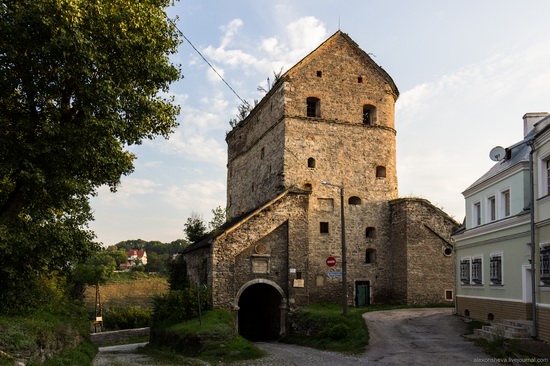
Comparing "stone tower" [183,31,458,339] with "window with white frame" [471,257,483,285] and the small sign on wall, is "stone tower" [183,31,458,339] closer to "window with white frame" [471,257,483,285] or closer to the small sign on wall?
the small sign on wall

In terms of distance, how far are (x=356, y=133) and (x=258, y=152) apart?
7.23 meters

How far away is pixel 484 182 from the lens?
2123 centimetres

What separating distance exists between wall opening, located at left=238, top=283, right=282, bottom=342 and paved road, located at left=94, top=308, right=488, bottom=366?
613 cm

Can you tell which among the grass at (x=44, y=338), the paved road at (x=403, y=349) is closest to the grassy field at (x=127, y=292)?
the grass at (x=44, y=338)

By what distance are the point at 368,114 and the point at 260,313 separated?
47.3ft

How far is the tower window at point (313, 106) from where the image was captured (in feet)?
105

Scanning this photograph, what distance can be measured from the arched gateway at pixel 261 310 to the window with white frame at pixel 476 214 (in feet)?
34.8

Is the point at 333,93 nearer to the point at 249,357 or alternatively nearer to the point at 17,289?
the point at 249,357

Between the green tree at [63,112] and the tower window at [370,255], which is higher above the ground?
the green tree at [63,112]

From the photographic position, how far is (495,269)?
788 inches

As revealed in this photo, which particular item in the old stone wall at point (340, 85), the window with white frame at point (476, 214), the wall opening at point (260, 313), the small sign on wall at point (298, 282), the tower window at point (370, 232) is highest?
the old stone wall at point (340, 85)

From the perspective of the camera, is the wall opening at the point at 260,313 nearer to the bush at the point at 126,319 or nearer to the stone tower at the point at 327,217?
the stone tower at the point at 327,217

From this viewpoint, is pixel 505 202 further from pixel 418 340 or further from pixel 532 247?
pixel 418 340

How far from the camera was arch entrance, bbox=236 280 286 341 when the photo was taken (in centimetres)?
2733
